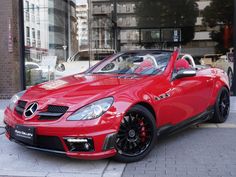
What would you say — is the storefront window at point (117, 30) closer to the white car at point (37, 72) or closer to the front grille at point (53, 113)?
the white car at point (37, 72)

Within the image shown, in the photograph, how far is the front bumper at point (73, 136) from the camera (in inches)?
162

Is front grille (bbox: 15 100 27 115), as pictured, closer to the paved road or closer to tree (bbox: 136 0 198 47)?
the paved road

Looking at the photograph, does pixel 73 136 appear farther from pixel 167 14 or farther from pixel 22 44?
pixel 167 14

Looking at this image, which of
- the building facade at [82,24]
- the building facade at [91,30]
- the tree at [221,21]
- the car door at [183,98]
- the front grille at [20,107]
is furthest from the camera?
the building facade at [82,24]

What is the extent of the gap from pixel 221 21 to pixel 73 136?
9.87 m

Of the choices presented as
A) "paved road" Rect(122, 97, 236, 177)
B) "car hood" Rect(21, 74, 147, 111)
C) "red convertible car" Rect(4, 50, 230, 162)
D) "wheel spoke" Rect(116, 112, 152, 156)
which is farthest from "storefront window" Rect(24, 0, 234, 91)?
"wheel spoke" Rect(116, 112, 152, 156)

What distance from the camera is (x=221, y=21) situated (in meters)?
12.7

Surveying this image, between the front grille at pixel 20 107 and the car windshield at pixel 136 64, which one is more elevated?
the car windshield at pixel 136 64

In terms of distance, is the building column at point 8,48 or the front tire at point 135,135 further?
the building column at point 8,48

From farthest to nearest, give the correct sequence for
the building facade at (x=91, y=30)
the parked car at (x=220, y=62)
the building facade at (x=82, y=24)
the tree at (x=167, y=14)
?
the tree at (x=167, y=14), the building facade at (x=82, y=24), the parked car at (x=220, y=62), the building facade at (x=91, y=30)

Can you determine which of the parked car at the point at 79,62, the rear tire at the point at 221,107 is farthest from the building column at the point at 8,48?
the rear tire at the point at 221,107

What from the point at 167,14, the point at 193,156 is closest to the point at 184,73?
the point at 193,156

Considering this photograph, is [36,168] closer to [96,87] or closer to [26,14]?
[96,87]

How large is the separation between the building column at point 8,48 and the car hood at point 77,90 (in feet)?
14.8
